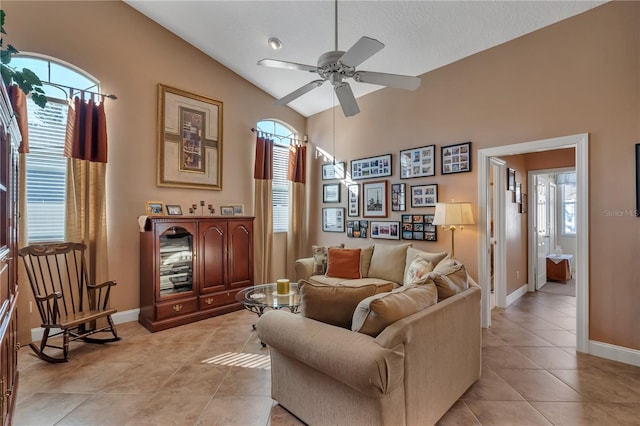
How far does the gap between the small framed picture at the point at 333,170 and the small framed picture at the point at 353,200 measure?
0.32 meters

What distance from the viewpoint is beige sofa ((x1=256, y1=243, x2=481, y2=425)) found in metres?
1.51

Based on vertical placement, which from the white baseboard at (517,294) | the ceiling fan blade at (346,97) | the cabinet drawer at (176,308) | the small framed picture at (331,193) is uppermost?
the ceiling fan blade at (346,97)

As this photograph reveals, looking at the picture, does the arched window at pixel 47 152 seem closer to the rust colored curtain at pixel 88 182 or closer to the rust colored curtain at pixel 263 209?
the rust colored curtain at pixel 88 182

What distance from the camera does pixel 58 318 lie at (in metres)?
2.93

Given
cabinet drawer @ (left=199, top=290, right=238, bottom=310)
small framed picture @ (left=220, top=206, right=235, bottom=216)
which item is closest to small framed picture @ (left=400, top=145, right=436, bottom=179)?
small framed picture @ (left=220, top=206, right=235, bottom=216)

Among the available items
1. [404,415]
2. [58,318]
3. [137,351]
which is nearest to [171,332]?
[137,351]

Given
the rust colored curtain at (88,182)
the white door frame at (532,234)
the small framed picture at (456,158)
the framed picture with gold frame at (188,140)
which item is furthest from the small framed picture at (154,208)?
the white door frame at (532,234)

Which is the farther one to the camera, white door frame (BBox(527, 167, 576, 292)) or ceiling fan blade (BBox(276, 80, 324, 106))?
white door frame (BBox(527, 167, 576, 292))

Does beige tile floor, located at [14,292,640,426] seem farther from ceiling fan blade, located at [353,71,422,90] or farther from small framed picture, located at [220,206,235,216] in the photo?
ceiling fan blade, located at [353,71,422,90]

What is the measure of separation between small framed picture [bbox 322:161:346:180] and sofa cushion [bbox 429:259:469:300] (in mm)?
3232

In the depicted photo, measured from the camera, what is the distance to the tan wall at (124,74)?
330cm

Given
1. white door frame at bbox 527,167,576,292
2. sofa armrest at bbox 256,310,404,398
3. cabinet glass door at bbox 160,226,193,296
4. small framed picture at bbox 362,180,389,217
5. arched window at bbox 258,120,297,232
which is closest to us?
sofa armrest at bbox 256,310,404,398

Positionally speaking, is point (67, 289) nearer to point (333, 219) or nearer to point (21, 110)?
point (21, 110)

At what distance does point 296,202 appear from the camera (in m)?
5.68
